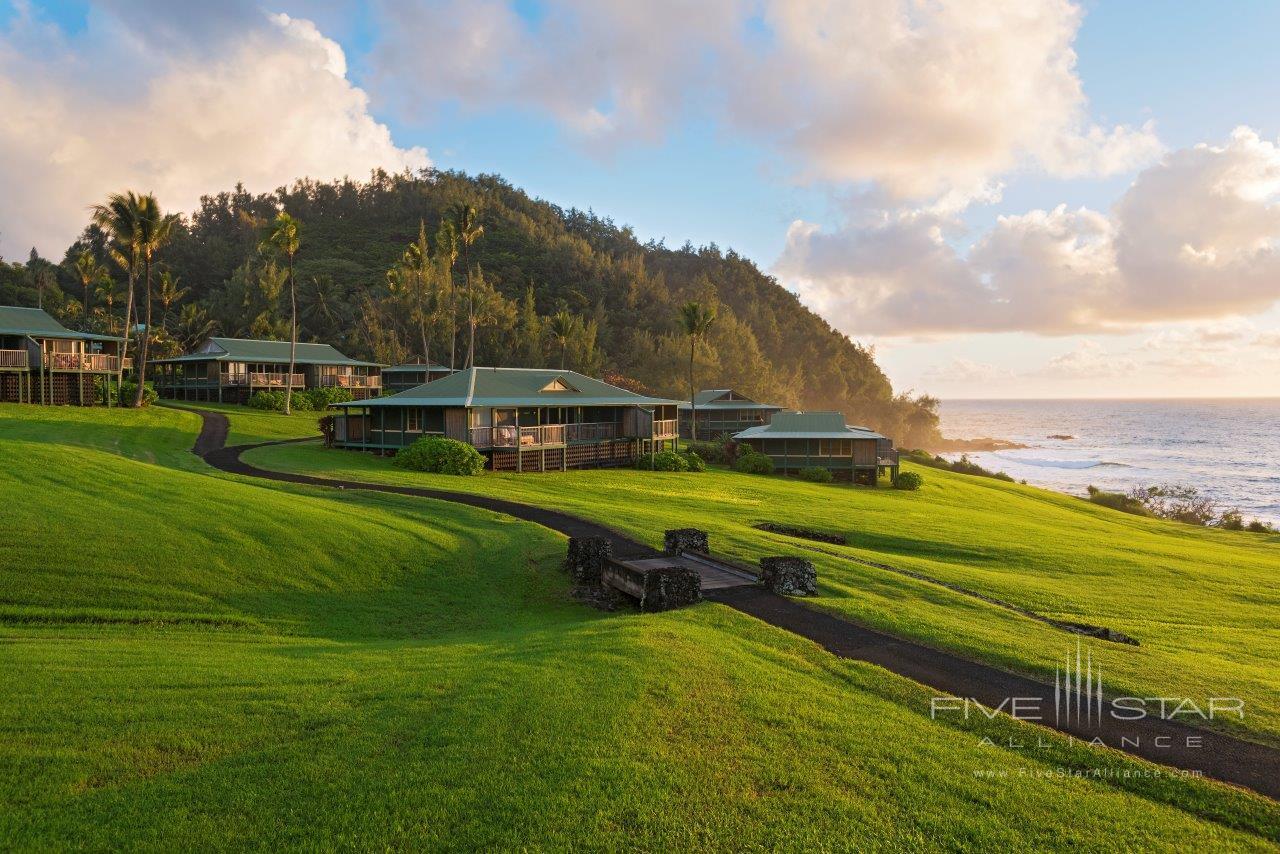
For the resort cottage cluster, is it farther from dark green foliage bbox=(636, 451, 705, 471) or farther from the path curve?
the path curve

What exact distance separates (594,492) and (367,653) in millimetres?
20338

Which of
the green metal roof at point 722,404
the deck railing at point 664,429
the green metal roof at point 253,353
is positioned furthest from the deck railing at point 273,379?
the deck railing at point 664,429

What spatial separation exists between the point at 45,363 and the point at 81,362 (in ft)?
6.27

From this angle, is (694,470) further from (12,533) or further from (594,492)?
(12,533)

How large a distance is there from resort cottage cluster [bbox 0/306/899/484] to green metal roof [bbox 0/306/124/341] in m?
0.07

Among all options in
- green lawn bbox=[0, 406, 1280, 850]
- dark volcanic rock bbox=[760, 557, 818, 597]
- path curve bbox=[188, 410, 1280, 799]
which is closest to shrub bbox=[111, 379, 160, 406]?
green lawn bbox=[0, 406, 1280, 850]

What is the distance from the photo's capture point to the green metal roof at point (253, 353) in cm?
5788

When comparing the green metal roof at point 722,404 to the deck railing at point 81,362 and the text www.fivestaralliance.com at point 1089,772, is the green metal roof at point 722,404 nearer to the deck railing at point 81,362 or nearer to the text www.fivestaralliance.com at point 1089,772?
the deck railing at point 81,362

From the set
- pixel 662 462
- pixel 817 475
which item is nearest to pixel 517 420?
pixel 662 462

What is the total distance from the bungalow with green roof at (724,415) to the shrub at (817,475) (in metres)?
20.0

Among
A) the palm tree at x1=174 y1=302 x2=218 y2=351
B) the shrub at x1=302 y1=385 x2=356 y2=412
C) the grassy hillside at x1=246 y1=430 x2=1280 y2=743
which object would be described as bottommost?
the grassy hillside at x1=246 y1=430 x2=1280 y2=743

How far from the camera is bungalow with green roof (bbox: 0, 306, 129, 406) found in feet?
147

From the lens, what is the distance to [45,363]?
4484 centimetres

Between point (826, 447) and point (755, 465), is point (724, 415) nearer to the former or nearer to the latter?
point (826, 447)
